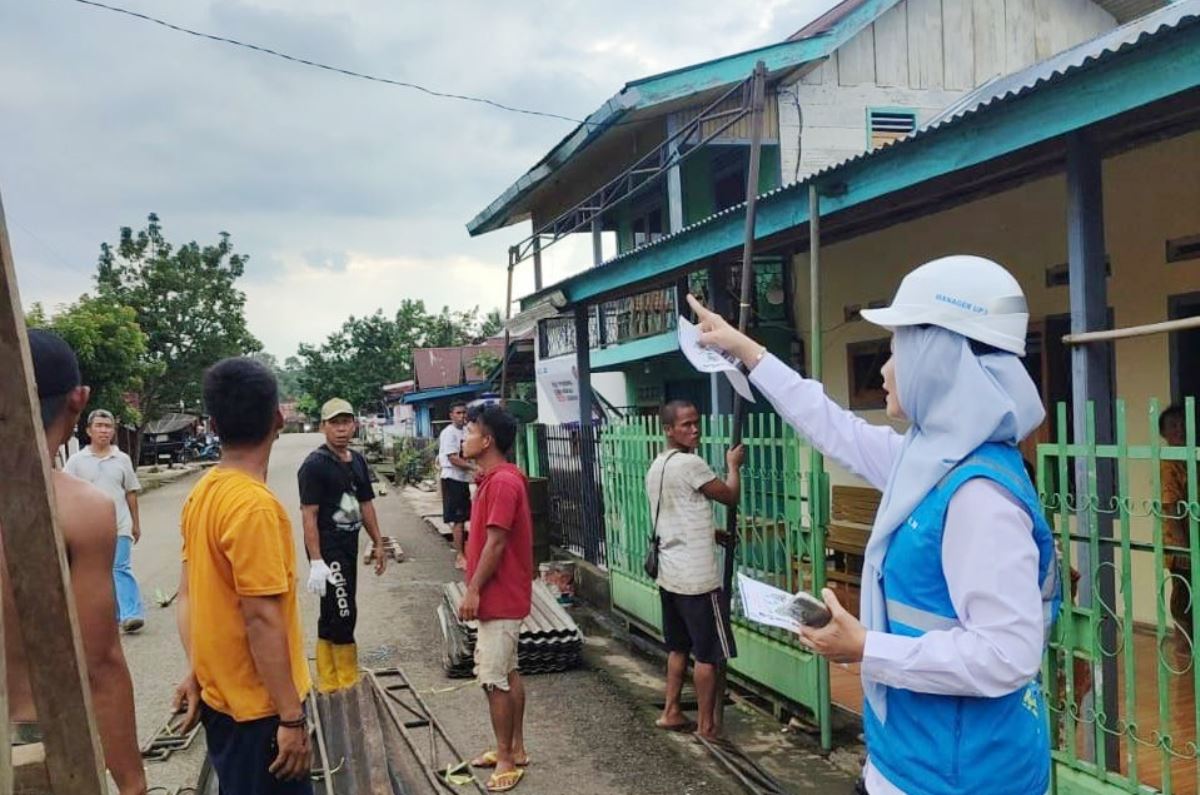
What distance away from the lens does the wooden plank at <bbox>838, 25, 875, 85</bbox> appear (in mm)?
10656

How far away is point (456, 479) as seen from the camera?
32.7 feet

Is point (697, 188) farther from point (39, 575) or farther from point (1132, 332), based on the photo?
point (39, 575)

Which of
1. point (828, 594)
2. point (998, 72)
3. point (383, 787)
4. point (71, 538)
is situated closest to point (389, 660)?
point (383, 787)

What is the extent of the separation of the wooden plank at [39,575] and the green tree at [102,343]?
19423 mm

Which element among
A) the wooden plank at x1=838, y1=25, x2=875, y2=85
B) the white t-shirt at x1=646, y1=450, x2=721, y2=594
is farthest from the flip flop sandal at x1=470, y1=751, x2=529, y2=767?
the wooden plank at x1=838, y1=25, x2=875, y2=85

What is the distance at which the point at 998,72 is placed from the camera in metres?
11.1

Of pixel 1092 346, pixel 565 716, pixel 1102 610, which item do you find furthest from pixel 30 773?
pixel 565 716

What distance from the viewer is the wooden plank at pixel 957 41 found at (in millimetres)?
11000

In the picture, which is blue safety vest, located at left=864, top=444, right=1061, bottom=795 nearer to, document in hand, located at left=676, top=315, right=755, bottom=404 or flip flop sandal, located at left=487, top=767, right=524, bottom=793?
document in hand, located at left=676, top=315, right=755, bottom=404

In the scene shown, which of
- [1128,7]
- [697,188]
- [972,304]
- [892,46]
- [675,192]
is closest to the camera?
[972,304]

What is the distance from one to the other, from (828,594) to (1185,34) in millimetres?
2406

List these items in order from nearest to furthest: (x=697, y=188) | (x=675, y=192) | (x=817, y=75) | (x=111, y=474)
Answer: (x=111, y=474), (x=675, y=192), (x=817, y=75), (x=697, y=188)

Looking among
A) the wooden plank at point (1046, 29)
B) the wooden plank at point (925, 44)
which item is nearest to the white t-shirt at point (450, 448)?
the wooden plank at point (925, 44)

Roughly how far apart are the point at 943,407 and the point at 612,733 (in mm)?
3844
